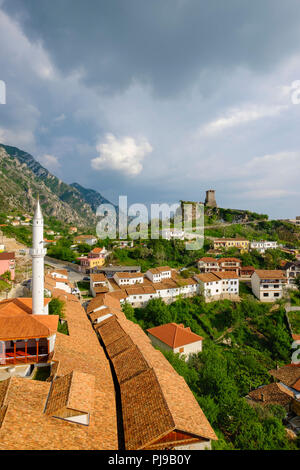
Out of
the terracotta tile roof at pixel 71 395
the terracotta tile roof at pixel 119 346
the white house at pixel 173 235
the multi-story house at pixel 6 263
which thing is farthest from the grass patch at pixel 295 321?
the multi-story house at pixel 6 263

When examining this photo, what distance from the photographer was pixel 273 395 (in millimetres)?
20219

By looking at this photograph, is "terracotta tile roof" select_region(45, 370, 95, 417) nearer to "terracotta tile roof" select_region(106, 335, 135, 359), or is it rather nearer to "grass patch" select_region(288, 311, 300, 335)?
"terracotta tile roof" select_region(106, 335, 135, 359)

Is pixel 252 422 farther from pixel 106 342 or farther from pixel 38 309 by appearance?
pixel 38 309

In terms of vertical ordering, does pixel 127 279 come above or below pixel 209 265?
below

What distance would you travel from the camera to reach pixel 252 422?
13125 millimetres

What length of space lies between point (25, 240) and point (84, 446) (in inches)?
2524

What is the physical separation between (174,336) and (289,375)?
11479 millimetres

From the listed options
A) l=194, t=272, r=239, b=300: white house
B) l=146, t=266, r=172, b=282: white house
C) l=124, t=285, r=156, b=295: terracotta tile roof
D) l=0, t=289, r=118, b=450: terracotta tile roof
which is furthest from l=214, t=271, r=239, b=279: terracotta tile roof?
A: l=0, t=289, r=118, b=450: terracotta tile roof

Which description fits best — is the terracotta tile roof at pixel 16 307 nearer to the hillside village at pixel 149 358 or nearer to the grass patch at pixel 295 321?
the hillside village at pixel 149 358

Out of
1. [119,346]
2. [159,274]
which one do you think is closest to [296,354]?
[159,274]

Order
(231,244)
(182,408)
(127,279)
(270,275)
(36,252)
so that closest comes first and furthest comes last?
(182,408) → (36,252) → (127,279) → (270,275) → (231,244)

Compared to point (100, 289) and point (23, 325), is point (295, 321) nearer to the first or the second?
point (100, 289)

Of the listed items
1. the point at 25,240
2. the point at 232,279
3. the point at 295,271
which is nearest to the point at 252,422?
the point at 232,279

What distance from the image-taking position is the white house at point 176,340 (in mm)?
23016
